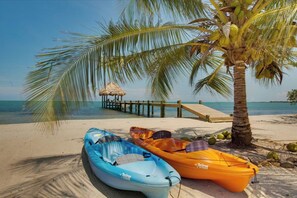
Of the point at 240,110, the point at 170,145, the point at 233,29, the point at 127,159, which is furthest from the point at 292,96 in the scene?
the point at 127,159

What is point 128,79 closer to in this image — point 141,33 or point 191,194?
point 141,33

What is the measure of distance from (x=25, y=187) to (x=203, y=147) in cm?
286

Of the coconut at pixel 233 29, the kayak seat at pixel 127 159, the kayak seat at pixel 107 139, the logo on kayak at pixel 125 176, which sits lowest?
the logo on kayak at pixel 125 176

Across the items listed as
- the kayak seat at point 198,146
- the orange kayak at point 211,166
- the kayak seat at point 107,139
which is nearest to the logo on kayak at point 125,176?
the orange kayak at point 211,166

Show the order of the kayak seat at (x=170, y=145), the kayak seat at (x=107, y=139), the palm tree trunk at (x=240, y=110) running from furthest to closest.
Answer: the palm tree trunk at (x=240, y=110) < the kayak seat at (x=107, y=139) < the kayak seat at (x=170, y=145)

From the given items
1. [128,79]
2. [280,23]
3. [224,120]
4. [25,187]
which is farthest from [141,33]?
[224,120]

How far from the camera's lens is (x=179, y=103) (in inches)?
638

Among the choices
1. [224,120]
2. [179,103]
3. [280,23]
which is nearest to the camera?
[280,23]

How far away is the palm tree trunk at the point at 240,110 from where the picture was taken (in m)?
5.16

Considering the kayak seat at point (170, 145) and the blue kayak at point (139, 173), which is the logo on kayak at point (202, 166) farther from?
the kayak seat at point (170, 145)

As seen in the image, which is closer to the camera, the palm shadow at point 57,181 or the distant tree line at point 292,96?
the palm shadow at point 57,181

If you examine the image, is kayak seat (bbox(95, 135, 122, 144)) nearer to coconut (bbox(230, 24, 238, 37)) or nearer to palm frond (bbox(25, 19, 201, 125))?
palm frond (bbox(25, 19, 201, 125))

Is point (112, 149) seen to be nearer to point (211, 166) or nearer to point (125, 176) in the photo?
point (125, 176)

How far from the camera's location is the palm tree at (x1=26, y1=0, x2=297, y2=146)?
3182mm
